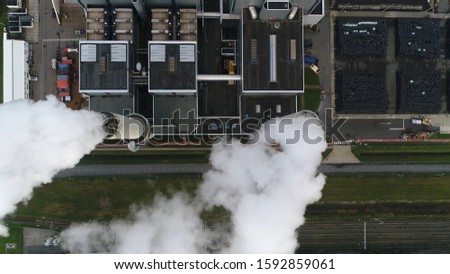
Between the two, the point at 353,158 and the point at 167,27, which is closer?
the point at 167,27

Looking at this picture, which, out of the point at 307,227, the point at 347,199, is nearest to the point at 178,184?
the point at 307,227

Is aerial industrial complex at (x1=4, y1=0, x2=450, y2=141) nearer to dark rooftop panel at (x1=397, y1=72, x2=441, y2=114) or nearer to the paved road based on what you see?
dark rooftop panel at (x1=397, y1=72, x2=441, y2=114)

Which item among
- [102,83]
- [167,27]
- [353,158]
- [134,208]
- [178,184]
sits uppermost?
[167,27]

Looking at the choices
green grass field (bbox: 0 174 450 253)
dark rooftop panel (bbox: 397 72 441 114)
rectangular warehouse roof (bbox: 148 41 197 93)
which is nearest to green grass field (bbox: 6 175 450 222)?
green grass field (bbox: 0 174 450 253)

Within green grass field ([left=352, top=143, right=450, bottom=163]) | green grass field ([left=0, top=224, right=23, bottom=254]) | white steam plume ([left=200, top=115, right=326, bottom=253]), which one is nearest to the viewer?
white steam plume ([left=200, top=115, right=326, bottom=253])

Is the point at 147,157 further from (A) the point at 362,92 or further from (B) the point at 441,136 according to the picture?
(B) the point at 441,136
